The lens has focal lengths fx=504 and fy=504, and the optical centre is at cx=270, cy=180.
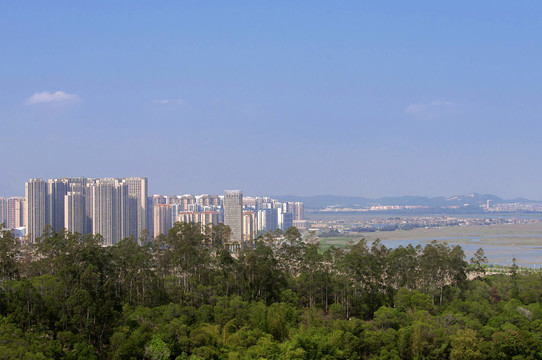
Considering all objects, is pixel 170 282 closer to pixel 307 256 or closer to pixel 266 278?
pixel 266 278

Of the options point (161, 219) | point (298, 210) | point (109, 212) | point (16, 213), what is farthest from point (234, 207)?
point (298, 210)

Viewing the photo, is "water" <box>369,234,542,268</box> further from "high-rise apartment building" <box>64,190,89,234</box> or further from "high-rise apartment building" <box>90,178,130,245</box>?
"high-rise apartment building" <box>64,190,89,234</box>

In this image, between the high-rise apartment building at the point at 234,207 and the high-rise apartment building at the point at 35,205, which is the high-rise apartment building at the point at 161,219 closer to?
the high-rise apartment building at the point at 234,207

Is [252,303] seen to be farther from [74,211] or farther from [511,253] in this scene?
[74,211]

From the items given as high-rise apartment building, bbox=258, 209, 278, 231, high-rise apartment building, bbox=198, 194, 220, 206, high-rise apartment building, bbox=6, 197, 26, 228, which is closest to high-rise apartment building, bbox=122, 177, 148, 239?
high-rise apartment building, bbox=6, 197, 26, 228

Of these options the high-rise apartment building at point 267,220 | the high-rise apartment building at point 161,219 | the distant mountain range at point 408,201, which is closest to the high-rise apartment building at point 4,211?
the high-rise apartment building at point 161,219

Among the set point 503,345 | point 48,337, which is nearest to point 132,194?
point 48,337
